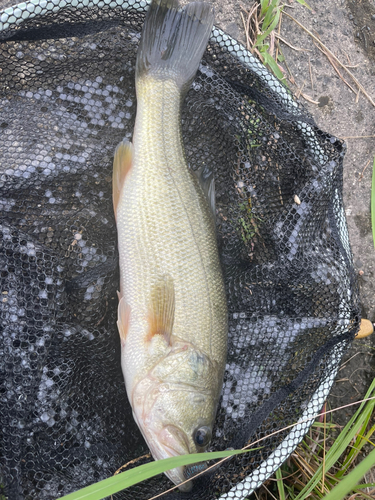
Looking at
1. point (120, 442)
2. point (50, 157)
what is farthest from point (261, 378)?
point (50, 157)

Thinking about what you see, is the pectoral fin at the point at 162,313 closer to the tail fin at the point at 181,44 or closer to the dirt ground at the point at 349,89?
the tail fin at the point at 181,44

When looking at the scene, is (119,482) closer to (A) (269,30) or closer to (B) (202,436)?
(B) (202,436)

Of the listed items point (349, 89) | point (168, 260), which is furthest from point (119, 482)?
point (349, 89)

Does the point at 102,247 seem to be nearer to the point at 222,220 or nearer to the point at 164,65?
the point at 222,220

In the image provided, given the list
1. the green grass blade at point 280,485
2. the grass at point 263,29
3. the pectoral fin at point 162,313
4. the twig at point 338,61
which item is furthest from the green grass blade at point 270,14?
the green grass blade at point 280,485

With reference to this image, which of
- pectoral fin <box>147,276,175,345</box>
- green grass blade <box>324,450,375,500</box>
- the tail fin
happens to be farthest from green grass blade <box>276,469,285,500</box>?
the tail fin
